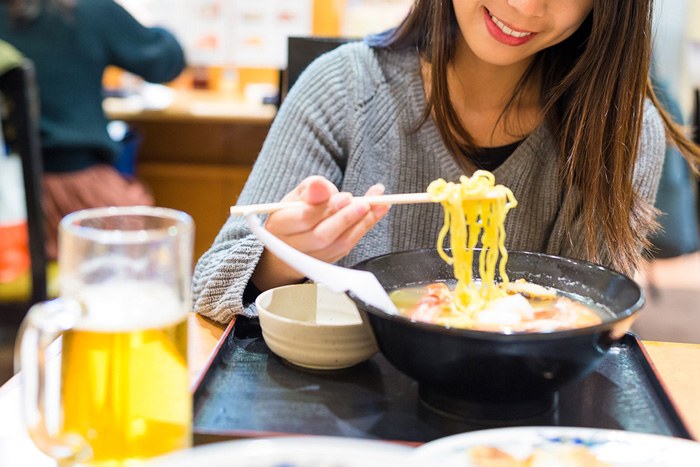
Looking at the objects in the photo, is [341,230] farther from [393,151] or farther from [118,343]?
[393,151]

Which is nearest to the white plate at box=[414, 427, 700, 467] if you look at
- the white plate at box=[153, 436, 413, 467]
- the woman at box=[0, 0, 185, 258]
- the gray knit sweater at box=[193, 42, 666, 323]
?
the white plate at box=[153, 436, 413, 467]

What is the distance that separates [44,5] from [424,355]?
261cm

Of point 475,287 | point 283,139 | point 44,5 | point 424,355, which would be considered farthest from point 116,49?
point 424,355

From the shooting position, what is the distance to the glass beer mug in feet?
2.46

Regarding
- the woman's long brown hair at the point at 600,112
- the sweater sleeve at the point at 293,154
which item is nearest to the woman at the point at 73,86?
the sweater sleeve at the point at 293,154

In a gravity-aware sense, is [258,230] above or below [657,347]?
above

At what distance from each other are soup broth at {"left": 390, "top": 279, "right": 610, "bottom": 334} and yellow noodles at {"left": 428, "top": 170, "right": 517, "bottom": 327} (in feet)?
0.08

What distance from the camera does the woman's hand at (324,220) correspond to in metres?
1.11

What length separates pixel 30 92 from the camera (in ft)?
7.66

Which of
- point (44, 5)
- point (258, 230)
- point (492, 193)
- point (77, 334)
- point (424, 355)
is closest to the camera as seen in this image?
point (77, 334)

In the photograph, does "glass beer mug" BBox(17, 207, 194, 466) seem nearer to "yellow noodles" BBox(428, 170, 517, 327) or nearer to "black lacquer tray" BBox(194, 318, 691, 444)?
"black lacquer tray" BBox(194, 318, 691, 444)

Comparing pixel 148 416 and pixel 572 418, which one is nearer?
pixel 148 416

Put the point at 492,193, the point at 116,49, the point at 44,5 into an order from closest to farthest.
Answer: the point at 492,193 → the point at 44,5 → the point at 116,49

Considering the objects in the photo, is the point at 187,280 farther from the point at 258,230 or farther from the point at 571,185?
the point at 571,185
